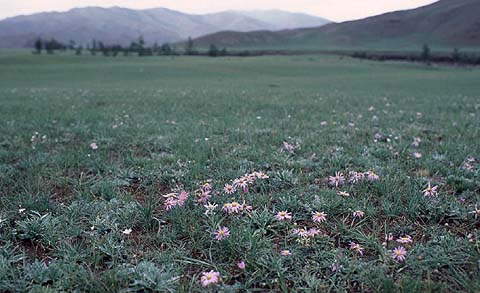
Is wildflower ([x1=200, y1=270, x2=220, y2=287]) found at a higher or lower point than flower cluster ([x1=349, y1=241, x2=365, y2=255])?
higher

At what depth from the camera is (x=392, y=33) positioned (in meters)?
167

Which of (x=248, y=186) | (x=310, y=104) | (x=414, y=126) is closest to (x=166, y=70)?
(x=310, y=104)

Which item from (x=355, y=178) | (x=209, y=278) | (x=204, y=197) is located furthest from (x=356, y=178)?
(x=209, y=278)

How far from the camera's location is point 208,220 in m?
3.38

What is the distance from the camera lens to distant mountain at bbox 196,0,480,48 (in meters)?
146

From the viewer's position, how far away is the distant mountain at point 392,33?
14575 cm

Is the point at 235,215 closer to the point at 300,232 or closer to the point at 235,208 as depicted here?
the point at 235,208

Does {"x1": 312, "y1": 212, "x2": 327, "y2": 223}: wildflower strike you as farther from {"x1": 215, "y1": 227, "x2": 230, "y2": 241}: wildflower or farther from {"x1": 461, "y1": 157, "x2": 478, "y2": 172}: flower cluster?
{"x1": 461, "y1": 157, "x2": 478, "y2": 172}: flower cluster

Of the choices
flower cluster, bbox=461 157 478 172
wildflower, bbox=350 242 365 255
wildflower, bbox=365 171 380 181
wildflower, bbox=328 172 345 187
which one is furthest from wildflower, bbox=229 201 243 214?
flower cluster, bbox=461 157 478 172

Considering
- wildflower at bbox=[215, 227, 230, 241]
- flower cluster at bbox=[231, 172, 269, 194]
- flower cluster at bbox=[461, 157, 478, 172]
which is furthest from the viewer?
flower cluster at bbox=[461, 157, 478, 172]

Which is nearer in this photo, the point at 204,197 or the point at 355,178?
the point at 204,197

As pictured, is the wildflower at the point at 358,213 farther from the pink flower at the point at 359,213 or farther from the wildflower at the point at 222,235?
the wildflower at the point at 222,235

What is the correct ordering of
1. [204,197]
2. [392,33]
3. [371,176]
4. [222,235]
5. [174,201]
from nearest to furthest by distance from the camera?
[222,235], [174,201], [204,197], [371,176], [392,33]

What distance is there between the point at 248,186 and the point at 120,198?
144 cm
